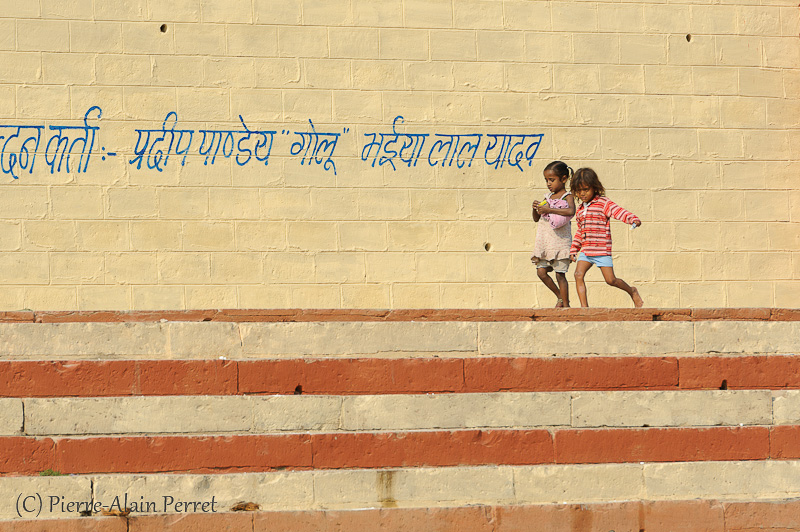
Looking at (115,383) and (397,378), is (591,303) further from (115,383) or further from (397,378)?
(115,383)

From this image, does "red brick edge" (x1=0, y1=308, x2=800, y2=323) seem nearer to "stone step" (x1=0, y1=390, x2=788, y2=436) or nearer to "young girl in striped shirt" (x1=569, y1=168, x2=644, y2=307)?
"stone step" (x1=0, y1=390, x2=788, y2=436)

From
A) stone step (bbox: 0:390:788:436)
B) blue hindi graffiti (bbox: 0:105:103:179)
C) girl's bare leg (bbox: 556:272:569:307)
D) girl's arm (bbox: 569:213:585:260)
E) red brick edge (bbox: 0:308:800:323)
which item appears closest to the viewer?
stone step (bbox: 0:390:788:436)

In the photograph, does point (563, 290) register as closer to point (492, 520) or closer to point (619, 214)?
point (619, 214)

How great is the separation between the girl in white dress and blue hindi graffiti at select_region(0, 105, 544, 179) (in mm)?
1093

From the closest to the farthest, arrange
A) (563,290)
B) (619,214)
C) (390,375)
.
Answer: (390,375) → (619,214) → (563,290)

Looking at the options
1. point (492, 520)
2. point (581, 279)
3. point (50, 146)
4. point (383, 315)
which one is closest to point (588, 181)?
point (581, 279)

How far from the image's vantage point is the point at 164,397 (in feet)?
19.4

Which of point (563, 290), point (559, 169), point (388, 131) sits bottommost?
point (563, 290)

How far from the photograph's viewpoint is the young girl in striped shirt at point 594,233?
7.66 m

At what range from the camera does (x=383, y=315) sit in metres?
6.52

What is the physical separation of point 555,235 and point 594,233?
1.26 feet

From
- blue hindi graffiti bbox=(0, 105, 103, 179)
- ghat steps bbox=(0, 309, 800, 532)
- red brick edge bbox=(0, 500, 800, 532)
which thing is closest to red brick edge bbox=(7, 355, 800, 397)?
ghat steps bbox=(0, 309, 800, 532)

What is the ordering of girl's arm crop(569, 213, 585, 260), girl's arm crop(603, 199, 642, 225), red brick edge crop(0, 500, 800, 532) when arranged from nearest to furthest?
red brick edge crop(0, 500, 800, 532) → girl's arm crop(603, 199, 642, 225) → girl's arm crop(569, 213, 585, 260)

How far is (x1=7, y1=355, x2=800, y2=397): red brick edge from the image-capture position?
19.5ft
